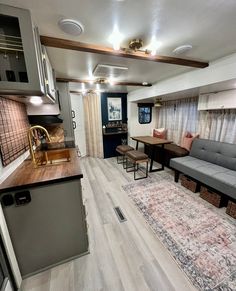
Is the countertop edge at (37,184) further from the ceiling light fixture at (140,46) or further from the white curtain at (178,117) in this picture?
the white curtain at (178,117)

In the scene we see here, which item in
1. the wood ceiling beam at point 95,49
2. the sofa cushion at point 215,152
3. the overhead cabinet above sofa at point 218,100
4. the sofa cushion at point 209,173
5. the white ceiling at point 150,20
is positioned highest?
the white ceiling at point 150,20

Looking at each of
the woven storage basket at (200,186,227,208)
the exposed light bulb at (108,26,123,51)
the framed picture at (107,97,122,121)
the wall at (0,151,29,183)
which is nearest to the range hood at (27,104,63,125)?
the wall at (0,151,29,183)

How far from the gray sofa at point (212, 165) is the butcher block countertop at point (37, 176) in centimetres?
210

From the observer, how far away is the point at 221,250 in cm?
154

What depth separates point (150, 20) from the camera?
1.18m

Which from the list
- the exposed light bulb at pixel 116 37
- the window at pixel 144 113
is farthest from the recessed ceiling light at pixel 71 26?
the window at pixel 144 113

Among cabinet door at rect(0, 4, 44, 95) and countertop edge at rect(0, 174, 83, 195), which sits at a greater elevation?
cabinet door at rect(0, 4, 44, 95)

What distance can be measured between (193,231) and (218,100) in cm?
241

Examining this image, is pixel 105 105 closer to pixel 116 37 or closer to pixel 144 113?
pixel 144 113

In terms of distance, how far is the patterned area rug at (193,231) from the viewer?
132cm

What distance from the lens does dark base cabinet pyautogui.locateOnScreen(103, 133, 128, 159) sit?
4.96 meters

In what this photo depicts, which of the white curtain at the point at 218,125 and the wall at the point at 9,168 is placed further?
the white curtain at the point at 218,125

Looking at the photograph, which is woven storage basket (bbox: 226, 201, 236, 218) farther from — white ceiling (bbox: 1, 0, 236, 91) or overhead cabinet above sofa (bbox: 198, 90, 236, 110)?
white ceiling (bbox: 1, 0, 236, 91)

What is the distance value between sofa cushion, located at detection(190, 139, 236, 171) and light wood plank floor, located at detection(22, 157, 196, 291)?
6.11 ft
